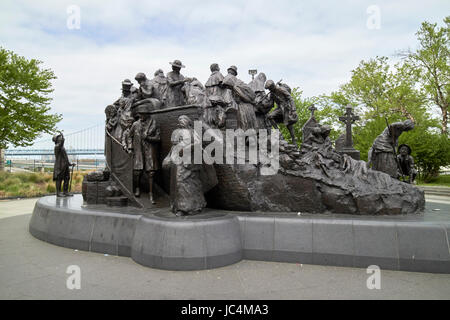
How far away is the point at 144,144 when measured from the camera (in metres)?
6.68

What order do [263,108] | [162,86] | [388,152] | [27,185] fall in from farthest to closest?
1. [27,185]
2. [162,86]
3. [388,152]
4. [263,108]

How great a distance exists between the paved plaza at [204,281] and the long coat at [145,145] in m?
2.12

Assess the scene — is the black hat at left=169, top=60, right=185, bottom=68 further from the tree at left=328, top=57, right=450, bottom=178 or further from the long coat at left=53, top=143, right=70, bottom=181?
the tree at left=328, top=57, right=450, bottom=178

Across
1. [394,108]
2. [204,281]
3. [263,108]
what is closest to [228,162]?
[204,281]

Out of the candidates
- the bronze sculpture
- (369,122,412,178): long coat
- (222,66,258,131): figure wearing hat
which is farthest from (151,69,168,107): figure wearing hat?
(369,122,412,178): long coat

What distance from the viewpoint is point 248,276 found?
4.31m

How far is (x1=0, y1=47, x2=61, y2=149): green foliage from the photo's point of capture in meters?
19.6

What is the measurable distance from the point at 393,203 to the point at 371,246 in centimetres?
118

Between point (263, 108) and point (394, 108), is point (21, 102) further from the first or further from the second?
point (394, 108)

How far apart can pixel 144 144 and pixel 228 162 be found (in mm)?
1964

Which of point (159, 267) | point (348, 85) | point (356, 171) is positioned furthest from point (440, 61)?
point (159, 267)

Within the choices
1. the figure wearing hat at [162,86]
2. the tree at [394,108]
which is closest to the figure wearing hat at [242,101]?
the figure wearing hat at [162,86]

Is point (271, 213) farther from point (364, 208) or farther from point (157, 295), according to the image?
point (157, 295)
